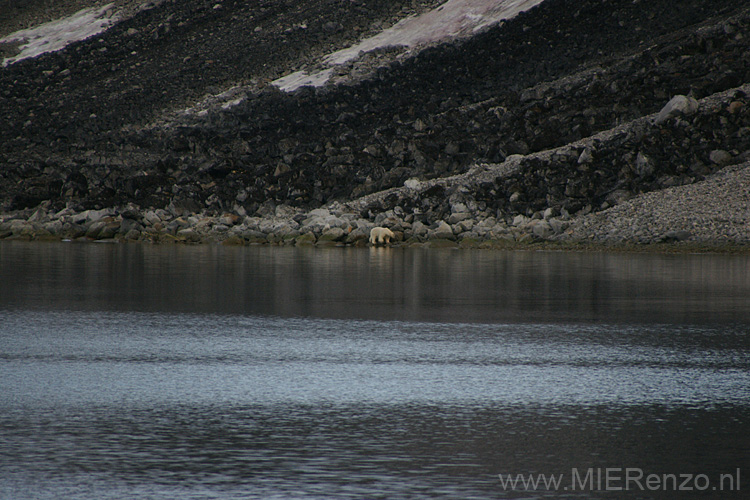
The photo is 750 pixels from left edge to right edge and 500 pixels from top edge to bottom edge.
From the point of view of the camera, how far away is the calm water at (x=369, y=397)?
399cm

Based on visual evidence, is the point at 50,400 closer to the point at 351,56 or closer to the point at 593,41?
the point at 593,41

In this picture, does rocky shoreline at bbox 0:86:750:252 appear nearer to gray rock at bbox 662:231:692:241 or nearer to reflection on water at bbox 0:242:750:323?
gray rock at bbox 662:231:692:241

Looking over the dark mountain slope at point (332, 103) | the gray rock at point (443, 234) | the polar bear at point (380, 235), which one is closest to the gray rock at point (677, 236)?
the gray rock at point (443, 234)

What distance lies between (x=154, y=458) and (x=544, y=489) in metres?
1.88

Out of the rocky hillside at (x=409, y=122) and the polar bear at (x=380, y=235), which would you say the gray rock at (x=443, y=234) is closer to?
the rocky hillside at (x=409, y=122)

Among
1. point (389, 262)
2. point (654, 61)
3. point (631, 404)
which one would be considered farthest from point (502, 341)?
point (654, 61)

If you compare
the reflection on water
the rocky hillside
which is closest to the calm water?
the reflection on water

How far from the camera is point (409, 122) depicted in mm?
50062

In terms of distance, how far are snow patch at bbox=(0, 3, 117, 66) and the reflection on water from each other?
199 feet

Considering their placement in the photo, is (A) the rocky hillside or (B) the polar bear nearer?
(B) the polar bear

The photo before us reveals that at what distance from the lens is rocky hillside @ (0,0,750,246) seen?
39719 millimetres

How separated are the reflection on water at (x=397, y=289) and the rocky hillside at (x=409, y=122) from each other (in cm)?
1631

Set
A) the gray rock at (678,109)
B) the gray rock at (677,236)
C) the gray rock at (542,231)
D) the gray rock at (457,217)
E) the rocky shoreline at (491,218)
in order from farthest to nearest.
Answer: the gray rock at (678,109), the gray rock at (457,217), the gray rock at (542,231), the rocky shoreline at (491,218), the gray rock at (677,236)

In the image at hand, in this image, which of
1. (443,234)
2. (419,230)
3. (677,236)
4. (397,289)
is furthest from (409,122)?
(397,289)
